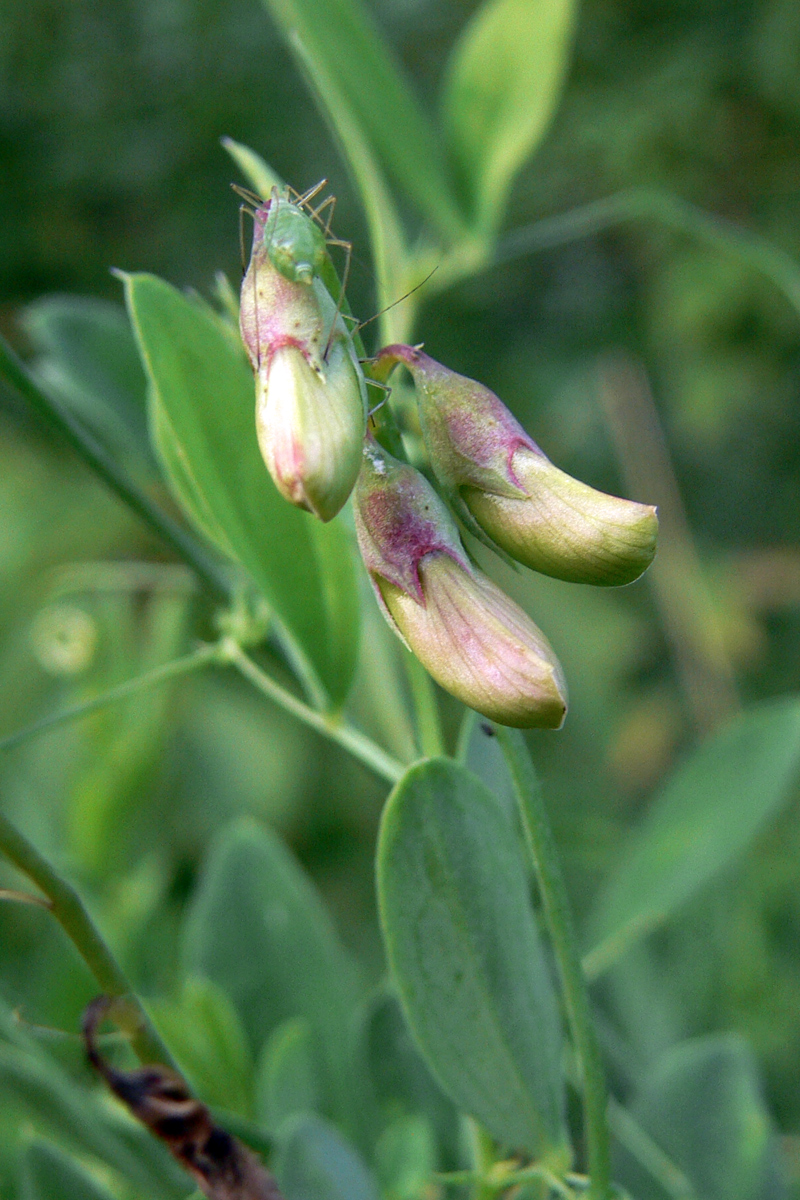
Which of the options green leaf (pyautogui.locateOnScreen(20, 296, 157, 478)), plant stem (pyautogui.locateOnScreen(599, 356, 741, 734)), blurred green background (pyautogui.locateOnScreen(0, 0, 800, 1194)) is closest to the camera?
green leaf (pyautogui.locateOnScreen(20, 296, 157, 478))

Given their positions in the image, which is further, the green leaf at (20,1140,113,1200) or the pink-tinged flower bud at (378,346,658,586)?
the green leaf at (20,1140,113,1200)

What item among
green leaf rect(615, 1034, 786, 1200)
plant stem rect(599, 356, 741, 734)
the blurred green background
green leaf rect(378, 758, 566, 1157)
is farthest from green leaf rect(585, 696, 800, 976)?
plant stem rect(599, 356, 741, 734)

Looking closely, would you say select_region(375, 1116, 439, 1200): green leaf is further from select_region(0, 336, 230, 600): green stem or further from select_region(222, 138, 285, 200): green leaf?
select_region(222, 138, 285, 200): green leaf

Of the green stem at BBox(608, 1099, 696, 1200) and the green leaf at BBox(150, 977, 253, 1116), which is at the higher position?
the green leaf at BBox(150, 977, 253, 1116)

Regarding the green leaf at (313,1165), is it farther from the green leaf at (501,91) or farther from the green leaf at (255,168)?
the green leaf at (501,91)

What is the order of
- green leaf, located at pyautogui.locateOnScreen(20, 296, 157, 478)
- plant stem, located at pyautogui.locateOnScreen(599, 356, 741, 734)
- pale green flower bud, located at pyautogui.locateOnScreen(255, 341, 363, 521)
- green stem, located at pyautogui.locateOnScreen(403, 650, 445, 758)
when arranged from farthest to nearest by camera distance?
plant stem, located at pyautogui.locateOnScreen(599, 356, 741, 734)
green leaf, located at pyautogui.locateOnScreen(20, 296, 157, 478)
green stem, located at pyautogui.locateOnScreen(403, 650, 445, 758)
pale green flower bud, located at pyautogui.locateOnScreen(255, 341, 363, 521)

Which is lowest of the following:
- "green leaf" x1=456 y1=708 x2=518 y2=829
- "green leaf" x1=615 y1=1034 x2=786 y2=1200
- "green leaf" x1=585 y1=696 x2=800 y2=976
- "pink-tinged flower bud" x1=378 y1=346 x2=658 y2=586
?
"green leaf" x1=615 y1=1034 x2=786 y2=1200
